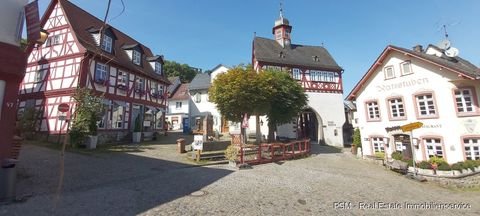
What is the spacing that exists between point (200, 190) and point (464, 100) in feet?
58.9

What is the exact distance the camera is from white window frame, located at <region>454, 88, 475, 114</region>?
16.4m

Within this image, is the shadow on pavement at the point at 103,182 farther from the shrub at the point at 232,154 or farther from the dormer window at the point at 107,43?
the dormer window at the point at 107,43

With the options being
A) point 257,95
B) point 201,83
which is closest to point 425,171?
point 257,95

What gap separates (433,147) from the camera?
1780 cm

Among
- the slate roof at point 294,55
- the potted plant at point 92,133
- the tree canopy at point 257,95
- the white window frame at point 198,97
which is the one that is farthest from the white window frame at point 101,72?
the white window frame at point 198,97

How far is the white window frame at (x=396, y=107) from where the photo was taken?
772 inches

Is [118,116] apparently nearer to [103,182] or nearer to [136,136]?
[136,136]

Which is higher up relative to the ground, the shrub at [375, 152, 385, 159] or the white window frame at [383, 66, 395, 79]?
the white window frame at [383, 66, 395, 79]

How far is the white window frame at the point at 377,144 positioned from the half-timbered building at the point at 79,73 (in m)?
20.3

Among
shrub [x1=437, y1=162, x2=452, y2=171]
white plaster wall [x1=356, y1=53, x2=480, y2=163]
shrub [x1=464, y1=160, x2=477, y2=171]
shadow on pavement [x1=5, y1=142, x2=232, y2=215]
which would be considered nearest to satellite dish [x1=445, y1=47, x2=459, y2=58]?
white plaster wall [x1=356, y1=53, x2=480, y2=163]

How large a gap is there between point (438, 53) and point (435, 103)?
878 centimetres

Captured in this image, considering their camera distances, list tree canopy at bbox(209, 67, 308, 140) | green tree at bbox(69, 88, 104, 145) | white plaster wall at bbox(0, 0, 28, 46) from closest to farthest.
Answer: white plaster wall at bbox(0, 0, 28, 46)
green tree at bbox(69, 88, 104, 145)
tree canopy at bbox(209, 67, 308, 140)

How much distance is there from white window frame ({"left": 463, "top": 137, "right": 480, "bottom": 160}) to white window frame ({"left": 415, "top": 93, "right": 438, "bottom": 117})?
2.35m

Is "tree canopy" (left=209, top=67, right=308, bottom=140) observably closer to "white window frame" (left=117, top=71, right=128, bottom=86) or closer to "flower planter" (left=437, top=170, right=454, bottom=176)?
"white window frame" (left=117, top=71, right=128, bottom=86)
